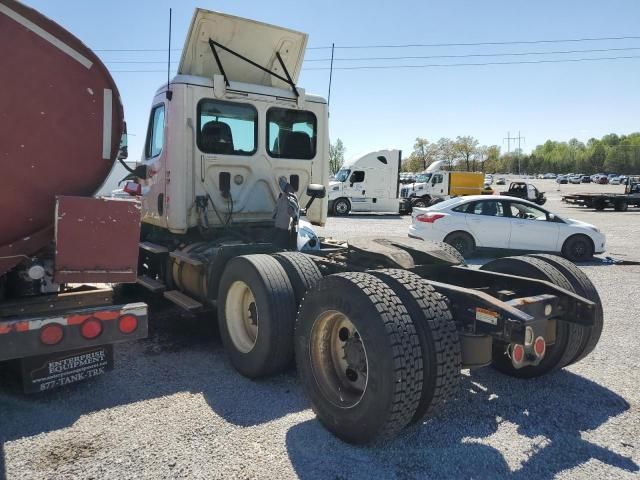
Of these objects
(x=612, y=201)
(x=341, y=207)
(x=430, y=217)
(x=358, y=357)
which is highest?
(x=612, y=201)

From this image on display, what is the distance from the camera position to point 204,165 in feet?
19.3

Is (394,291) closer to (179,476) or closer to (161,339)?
(179,476)

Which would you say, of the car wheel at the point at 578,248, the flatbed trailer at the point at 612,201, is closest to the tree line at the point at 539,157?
the flatbed trailer at the point at 612,201

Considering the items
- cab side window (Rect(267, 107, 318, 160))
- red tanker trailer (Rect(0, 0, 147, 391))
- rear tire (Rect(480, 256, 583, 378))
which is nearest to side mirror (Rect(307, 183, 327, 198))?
cab side window (Rect(267, 107, 318, 160))

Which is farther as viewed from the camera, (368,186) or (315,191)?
(368,186)

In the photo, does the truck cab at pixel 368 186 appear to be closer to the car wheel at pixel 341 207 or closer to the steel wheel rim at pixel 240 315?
the car wheel at pixel 341 207

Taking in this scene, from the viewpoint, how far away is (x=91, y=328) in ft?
11.0

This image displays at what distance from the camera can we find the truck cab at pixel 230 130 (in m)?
5.77

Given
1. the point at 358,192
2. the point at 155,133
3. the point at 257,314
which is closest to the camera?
the point at 257,314

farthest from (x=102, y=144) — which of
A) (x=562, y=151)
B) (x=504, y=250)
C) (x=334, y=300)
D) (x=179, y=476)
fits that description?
(x=562, y=151)

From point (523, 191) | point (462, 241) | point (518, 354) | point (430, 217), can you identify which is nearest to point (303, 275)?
point (518, 354)

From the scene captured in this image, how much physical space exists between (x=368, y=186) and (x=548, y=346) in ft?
66.5

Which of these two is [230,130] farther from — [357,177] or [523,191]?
[523,191]

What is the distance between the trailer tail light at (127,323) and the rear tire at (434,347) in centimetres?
182
